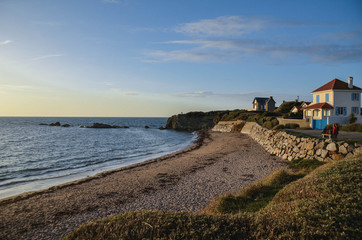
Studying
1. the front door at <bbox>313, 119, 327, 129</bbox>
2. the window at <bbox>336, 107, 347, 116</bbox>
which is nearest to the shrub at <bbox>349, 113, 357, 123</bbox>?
the window at <bbox>336, 107, 347, 116</bbox>

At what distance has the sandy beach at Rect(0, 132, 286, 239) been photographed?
10.1 meters

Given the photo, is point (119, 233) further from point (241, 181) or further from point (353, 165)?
point (241, 181)

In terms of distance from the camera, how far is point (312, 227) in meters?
4.26

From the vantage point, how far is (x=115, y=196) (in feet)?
44.6

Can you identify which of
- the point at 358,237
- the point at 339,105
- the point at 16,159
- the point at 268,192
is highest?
the point at 339,105

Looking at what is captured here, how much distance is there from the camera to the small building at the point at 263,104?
3543 inches

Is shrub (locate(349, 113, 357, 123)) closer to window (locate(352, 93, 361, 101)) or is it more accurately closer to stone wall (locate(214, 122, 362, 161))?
window (locate(352, 93, 361, 101))

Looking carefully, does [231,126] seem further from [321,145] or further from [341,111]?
[321,145]

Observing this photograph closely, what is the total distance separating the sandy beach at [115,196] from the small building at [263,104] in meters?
74.8

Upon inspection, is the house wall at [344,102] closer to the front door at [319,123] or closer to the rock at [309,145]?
the front door at [319,123]

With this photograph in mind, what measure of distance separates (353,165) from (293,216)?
20.6 ft

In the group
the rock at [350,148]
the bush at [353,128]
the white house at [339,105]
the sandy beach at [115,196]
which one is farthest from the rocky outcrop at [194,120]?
the rock at [350,148]

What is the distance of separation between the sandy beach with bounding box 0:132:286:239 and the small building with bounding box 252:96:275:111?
74.8 meters

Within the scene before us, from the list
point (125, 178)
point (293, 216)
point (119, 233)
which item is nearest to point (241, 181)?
point (125, 178)
